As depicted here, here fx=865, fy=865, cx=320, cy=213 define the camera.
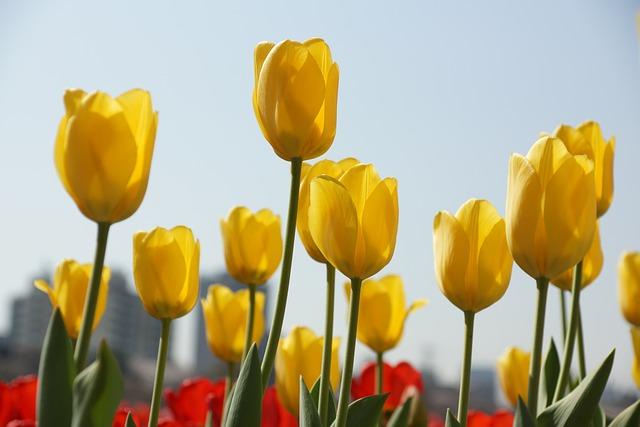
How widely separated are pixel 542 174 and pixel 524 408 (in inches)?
9.0

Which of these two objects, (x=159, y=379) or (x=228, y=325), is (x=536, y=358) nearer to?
(x=159, y=379)

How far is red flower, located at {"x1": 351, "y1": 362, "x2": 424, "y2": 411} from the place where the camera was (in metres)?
1.47

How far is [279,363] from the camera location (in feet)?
3.80

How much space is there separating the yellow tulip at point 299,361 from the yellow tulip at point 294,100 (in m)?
0.36

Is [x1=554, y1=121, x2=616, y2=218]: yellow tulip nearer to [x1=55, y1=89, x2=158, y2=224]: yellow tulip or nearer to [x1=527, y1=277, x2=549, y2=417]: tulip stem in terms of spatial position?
[x1=527, y1=277, x2=549, y2=417]: tulip stem

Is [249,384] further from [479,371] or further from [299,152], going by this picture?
[479,371]

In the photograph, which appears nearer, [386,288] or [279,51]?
[279,51]

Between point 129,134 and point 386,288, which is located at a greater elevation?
point 129,134

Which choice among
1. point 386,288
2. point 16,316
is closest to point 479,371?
point 16,316

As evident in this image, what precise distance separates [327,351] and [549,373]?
352mm

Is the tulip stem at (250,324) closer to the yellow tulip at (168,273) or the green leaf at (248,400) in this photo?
the yellow tulip at (168,273)

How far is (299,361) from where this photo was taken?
3.79 feet

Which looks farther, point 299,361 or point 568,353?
point 299,361

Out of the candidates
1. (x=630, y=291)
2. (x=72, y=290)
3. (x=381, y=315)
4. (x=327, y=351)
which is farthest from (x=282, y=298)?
(x=630, y=291)
